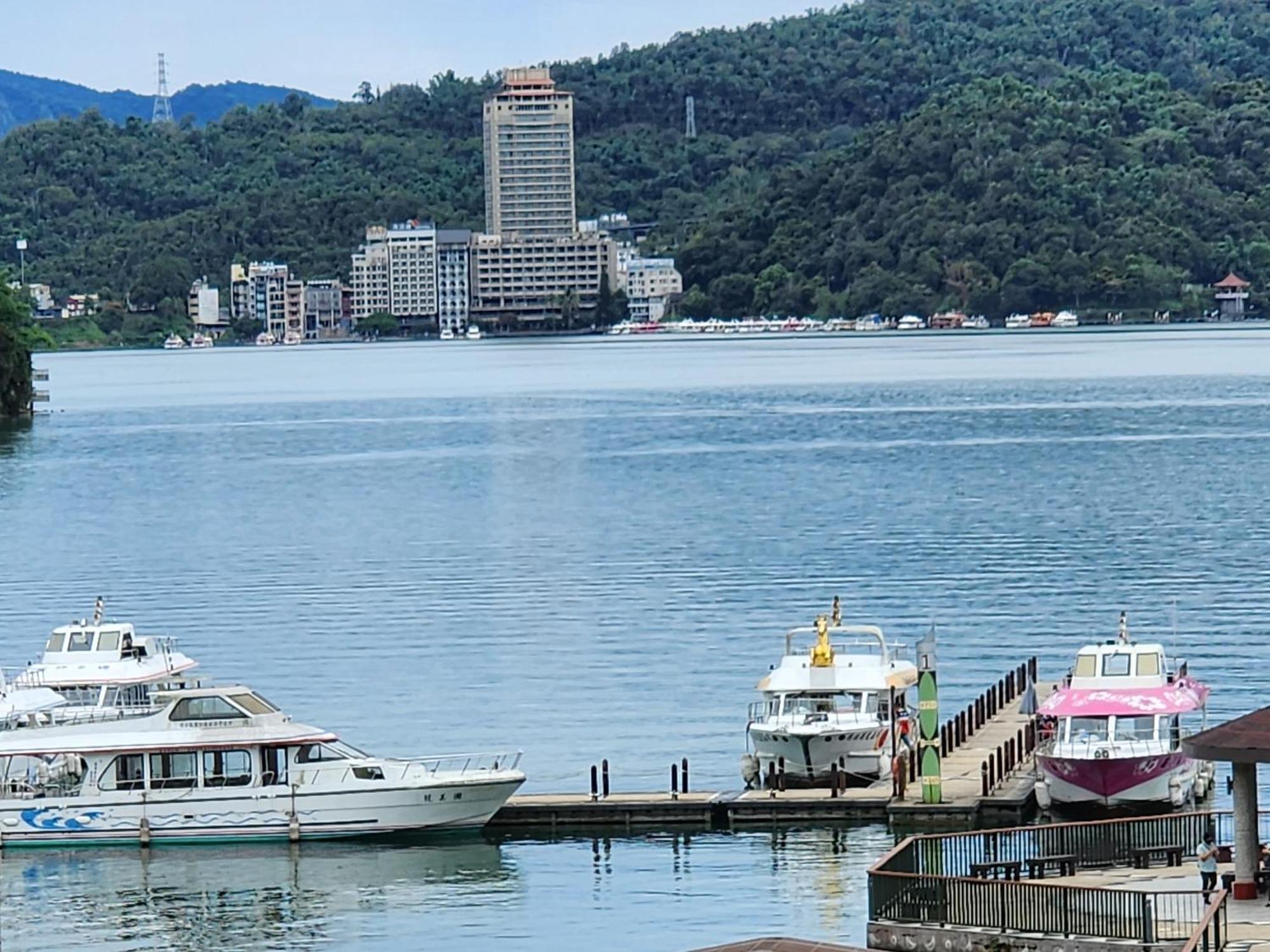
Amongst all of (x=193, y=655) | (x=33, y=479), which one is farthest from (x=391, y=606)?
(x=33, y=479)

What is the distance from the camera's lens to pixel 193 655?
60.8 metres

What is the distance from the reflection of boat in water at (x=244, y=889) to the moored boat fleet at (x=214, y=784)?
297 millimetres

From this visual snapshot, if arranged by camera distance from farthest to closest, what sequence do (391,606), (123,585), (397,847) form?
(123,585) → (391,606) → (397,847)

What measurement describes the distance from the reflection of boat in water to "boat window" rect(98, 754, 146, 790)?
3.11 feet

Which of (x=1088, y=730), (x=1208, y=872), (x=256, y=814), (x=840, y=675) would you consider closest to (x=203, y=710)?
(x=256, y=814)

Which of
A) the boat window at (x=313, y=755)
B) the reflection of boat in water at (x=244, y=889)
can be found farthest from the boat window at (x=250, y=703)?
the reflection of boat in water at (x=244, y=889)

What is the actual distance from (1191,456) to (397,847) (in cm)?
8051

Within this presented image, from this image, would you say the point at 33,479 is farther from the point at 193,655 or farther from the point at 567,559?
the point at 193,655

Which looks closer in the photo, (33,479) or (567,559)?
(567,559)

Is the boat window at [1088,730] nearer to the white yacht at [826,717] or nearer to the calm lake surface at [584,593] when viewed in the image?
the calm lake surface at [584,593]

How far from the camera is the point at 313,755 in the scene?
4112cm

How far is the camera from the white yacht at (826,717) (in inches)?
1658

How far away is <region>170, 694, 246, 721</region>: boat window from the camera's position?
40969 mm

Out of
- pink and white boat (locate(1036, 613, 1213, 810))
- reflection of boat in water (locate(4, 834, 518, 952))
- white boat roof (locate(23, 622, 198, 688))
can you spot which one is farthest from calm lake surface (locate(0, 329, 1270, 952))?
white boat roof (locate(23, 622, 198, 688))
